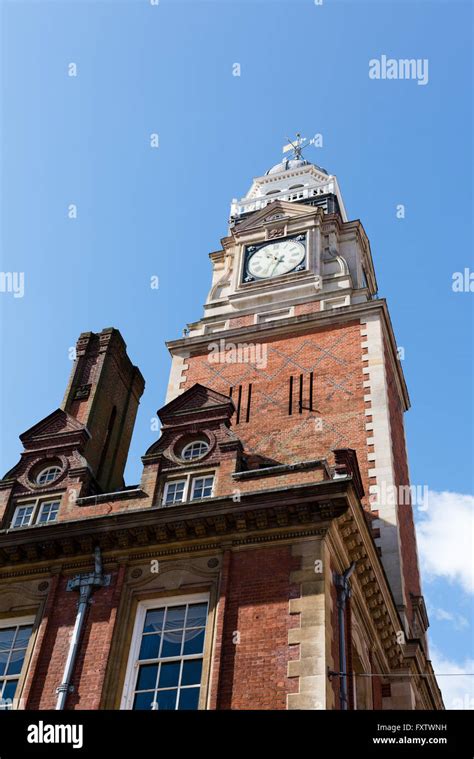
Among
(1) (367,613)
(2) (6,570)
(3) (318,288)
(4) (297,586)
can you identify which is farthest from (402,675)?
(3) (318,288)

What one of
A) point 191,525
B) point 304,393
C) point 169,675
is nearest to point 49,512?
point 191,525

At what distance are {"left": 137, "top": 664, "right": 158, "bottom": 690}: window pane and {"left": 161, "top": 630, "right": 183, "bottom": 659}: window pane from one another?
0.31 metres

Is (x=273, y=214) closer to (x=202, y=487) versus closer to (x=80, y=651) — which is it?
(x=202, y=487)

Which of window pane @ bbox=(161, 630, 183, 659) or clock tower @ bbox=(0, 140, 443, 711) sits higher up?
clock tower @ bbox=(0, 140, 443, 711)

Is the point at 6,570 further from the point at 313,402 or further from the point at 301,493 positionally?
the point at 313,402

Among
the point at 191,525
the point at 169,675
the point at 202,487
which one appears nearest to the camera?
the point at 169,675

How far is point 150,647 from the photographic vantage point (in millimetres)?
17625

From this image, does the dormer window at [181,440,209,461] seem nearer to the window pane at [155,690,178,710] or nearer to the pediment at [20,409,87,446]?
the pediment at [20,409,87,446]

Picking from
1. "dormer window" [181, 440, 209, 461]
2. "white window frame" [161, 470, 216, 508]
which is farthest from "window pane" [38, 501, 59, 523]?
"dormer window" [181, 440, 209, 461]

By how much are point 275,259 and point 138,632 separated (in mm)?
22346

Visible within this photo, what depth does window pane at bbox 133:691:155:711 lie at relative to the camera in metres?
16.7

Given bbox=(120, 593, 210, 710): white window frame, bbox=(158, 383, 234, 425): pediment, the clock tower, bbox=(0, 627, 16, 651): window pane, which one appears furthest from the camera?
bbox=(158, 383, 234, 425): pediment

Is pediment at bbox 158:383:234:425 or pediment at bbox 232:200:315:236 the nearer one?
pediment at bbox 158:383:234:425
